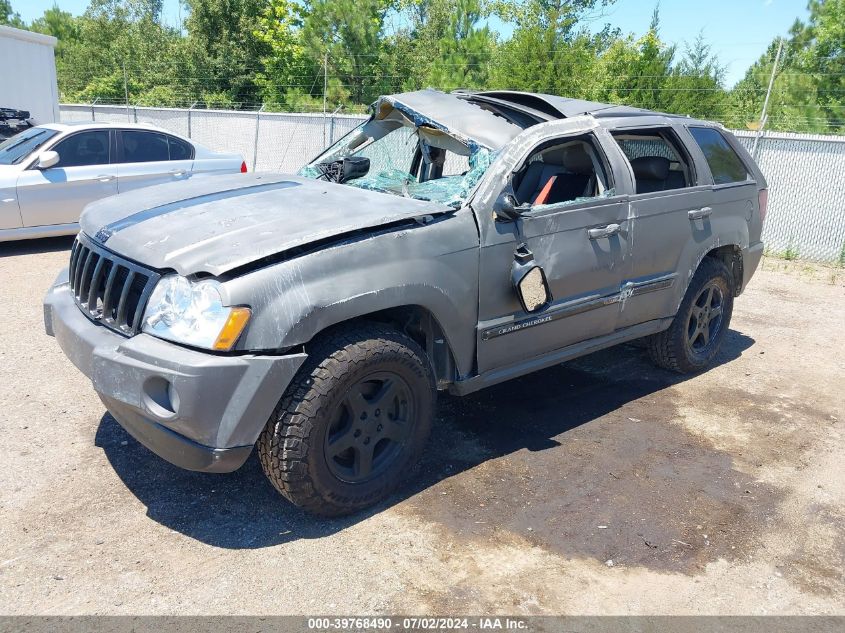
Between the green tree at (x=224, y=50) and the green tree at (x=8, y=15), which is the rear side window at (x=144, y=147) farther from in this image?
the green tree at (x=8, y=15)

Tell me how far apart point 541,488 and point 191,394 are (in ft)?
6.27

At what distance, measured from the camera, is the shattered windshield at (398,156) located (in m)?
4.32

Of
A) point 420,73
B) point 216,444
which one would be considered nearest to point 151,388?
point 216,444

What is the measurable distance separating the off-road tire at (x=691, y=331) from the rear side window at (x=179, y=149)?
6.49 m

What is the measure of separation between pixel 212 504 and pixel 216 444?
0.68 m

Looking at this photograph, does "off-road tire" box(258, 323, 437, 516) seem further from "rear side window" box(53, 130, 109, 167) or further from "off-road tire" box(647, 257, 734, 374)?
"rear side window" box(53, 130, 109, 167)

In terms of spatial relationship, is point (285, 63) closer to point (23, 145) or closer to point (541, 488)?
point (23, 145)

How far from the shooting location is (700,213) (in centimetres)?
504

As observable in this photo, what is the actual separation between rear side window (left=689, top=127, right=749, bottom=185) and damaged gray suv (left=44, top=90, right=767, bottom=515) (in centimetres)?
5

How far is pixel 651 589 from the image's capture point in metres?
3.07

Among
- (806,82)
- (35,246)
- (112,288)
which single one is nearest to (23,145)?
(35,246)

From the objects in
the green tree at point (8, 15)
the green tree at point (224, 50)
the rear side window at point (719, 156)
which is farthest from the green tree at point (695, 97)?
the green tree at point (8, 15)

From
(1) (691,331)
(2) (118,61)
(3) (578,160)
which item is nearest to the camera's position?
(3) (578,160)

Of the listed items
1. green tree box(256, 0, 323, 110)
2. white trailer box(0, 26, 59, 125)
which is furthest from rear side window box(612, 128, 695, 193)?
green tree box(256, 0, 323, 110)
